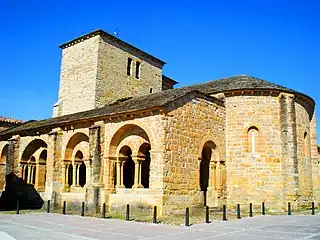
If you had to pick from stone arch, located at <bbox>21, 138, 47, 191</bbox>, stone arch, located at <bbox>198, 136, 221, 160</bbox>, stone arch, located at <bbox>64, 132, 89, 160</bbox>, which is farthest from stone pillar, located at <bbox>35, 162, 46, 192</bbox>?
stone arch, located at <bbox>198, 136, 221, 160</bbox>

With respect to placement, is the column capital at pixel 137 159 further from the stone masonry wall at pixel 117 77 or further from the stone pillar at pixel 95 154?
the stone masonry wall at pixel 117 77

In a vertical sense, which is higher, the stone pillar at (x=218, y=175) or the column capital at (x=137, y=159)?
the column capital at (x=137, y=159)

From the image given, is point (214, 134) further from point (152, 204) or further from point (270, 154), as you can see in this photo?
point (152, 204)

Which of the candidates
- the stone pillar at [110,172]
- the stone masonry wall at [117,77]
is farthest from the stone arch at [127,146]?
the stone masonry wall at [117,77]

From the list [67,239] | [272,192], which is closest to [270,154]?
[272,192]

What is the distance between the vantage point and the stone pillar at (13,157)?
76.1ft

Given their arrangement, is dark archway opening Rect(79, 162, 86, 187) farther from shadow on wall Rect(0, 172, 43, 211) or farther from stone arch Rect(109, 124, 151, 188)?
stone arch Rect(109, 124, 151, 188)

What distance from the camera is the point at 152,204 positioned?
589 inches

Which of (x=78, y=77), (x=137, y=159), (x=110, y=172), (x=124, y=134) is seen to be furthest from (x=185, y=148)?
(x=78, y=77)

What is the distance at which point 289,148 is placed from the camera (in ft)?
58.5

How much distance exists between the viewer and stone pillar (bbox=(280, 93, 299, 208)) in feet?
57.4

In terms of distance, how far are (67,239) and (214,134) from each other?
10.9 meters

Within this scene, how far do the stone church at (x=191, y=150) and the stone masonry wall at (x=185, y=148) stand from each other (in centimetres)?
4

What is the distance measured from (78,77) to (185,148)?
1488cm
